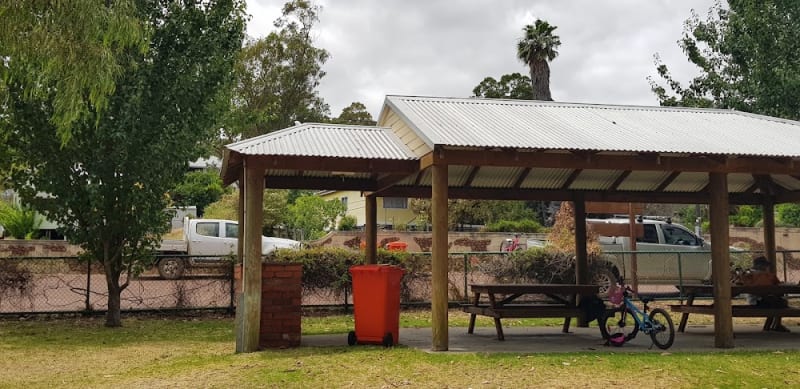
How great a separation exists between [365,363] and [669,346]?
15.0 feet

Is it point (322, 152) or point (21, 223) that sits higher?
point (322, 152)

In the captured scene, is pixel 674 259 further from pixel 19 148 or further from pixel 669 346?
pixel 19 148

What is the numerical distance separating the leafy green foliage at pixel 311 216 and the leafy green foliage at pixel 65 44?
24.9 meters

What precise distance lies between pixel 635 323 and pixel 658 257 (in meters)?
9.22

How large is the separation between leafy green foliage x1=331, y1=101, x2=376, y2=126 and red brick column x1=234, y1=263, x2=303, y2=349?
139ft

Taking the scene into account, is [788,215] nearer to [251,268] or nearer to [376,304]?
[376,304]

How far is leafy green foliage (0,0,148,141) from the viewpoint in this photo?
9.29 metres

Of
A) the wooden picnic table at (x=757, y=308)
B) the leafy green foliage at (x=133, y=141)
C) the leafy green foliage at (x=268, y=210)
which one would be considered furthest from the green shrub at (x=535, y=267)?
the leafy green foliage at (x=268, y=210)

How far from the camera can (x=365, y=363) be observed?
9.21 metres

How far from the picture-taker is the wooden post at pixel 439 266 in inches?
403

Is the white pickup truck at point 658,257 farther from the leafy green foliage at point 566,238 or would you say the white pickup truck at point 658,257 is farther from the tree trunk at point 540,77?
the tree trunk at point 540,77

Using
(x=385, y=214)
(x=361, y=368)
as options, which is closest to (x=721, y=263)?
(x=361, y=368)

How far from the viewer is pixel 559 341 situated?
1178 centimetres

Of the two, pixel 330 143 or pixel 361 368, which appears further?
pixel 330 143
